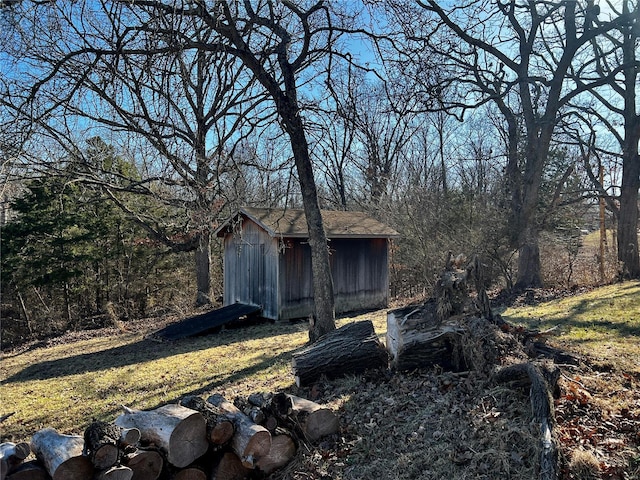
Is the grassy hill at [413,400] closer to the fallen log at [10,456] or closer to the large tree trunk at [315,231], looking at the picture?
the large tree trunk at [315,231]

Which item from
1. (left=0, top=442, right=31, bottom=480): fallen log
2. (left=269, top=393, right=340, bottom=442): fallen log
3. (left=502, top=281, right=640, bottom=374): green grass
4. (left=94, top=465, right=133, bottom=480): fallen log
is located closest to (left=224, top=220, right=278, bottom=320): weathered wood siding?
(left=502, top=281, right=640, bottom=374): green grass

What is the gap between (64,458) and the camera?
10.8ft

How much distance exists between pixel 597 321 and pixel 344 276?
27.2 ft

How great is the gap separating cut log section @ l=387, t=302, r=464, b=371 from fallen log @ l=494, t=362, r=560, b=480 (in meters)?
1.00

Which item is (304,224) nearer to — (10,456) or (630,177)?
(10,456)

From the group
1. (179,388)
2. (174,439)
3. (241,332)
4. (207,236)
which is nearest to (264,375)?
(179,388)

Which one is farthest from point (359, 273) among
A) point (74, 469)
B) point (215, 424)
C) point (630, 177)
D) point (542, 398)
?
point (74, 469)

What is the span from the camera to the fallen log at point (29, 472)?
10.9ft

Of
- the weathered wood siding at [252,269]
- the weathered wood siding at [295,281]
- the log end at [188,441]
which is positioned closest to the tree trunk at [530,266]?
the weathered wood siding at [295,281]

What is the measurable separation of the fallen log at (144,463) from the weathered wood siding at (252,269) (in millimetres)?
9902

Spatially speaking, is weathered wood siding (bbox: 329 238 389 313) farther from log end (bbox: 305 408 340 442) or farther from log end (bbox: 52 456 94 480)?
log end (bbox: 52 456 94 480)

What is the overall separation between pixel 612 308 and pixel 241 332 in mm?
9283

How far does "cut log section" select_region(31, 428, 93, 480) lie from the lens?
327 centimetres

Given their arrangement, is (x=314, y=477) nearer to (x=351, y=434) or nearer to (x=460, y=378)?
(x=351, y=434)
